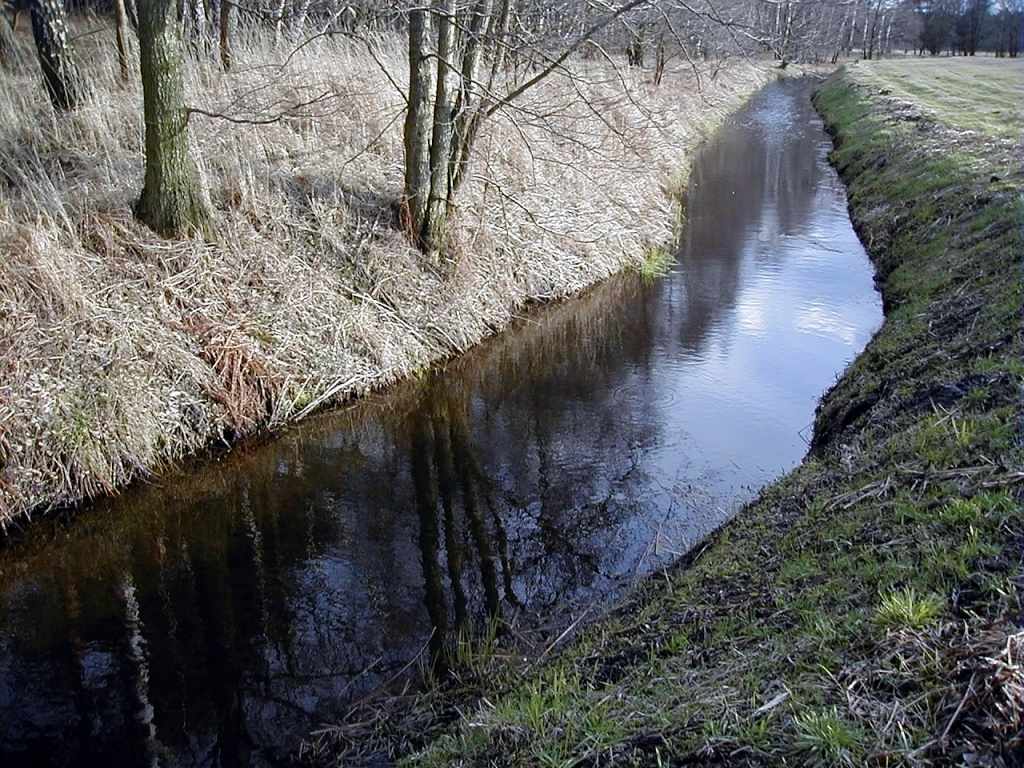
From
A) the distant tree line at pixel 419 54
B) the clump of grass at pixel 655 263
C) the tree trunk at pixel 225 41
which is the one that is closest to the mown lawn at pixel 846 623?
the distant tree line at pixel 419 54

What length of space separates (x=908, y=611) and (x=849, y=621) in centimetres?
26

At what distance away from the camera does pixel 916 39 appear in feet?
200

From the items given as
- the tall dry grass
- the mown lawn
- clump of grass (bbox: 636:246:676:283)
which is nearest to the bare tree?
the tall dry grass

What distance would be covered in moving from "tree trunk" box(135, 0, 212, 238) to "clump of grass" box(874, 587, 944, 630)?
284 inches

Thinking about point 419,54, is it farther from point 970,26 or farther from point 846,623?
point 970,26

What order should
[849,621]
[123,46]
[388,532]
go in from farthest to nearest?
[123,46] < [388,532] < [849,621]

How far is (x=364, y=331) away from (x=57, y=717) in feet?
16.3

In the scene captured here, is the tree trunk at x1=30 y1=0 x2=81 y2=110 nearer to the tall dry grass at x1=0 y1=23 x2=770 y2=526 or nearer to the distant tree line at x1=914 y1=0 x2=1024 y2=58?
the tall dry grass at x1=0 y1=23 x2=770 y2=526

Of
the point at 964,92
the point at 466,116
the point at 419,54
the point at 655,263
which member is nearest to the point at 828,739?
the point at 419,54

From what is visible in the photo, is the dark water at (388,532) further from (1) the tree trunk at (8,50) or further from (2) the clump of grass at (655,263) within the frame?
(1) the tree trunk at (8,50)

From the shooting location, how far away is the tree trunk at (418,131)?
30.6 ft

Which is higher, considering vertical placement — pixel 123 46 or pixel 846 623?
pixel 123 46

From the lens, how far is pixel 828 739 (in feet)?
8.32

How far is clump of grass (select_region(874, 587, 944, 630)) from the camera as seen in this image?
9.89 feet
